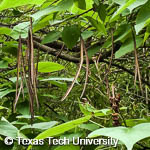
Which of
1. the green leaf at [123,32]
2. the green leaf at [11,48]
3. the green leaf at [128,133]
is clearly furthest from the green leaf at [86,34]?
the green leaf at [128,133]

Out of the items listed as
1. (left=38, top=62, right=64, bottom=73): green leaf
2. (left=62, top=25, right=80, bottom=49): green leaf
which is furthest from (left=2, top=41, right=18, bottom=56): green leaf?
(left=62, top=25, right=80, bottom=49): green leaf

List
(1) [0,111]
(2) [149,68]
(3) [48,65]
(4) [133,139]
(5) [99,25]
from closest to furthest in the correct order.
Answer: (4) [133,139], (5) [99,25], (3) [48,65], (1) [0,111], (2) [149,68]

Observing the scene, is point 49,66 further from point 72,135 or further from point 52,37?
point 72,135

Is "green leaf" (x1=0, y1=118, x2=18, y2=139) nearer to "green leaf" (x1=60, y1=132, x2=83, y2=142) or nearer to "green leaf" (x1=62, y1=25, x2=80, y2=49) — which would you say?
"green leaf" (x1=60, y1=132, x2=83, y2=142)

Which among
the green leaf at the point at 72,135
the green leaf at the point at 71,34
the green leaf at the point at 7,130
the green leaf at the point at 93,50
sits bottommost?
the green leaf at the point at 72,135

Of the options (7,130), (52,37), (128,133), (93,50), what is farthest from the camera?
(93,50)

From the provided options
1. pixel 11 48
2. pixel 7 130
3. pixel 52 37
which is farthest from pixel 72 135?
pixel 11 48

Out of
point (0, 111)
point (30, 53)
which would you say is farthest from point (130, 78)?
point (30, 53)

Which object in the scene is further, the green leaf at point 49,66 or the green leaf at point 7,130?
the green leaf at point 49,66

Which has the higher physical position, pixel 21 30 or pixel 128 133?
pixel 21 30

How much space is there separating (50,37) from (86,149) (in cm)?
24

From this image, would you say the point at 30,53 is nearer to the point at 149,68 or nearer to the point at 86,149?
the point at 86,149

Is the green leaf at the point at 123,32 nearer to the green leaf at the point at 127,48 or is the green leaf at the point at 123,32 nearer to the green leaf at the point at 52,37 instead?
the green leaf at the point at 127,48

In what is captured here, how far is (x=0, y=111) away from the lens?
1.11 meters
